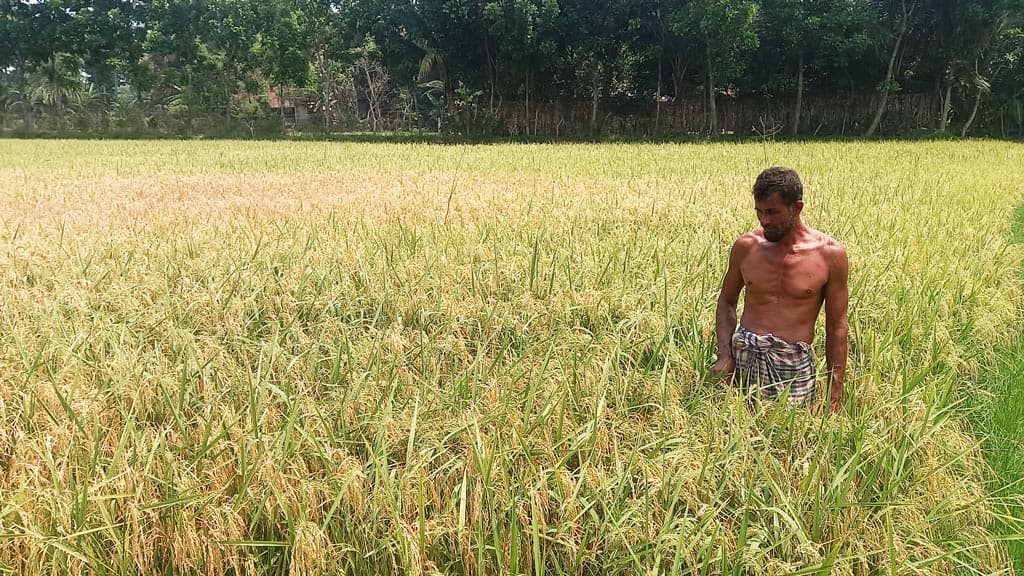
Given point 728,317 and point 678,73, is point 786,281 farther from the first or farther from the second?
point 678,73

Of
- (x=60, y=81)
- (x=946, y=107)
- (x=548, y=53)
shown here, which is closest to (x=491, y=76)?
(x=548, y=53)

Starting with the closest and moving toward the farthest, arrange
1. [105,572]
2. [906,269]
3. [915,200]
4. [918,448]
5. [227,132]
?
1. [105,572]
2. [918,448]
3. [906,269]
4. [915,200]
5. [227,132]

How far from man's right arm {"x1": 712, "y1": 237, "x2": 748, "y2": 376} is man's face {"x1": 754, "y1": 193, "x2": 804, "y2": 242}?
196mm

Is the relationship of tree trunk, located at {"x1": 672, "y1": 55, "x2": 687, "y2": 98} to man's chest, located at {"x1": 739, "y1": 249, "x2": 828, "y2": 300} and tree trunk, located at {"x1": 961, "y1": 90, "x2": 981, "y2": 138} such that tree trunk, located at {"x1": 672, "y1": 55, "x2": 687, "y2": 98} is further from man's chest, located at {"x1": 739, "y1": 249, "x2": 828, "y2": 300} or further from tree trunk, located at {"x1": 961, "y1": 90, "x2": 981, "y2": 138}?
man's chest, located at {"x1": 739, "y1": 249, "x2": 828, "y2": 300}

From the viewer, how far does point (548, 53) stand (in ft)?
67.8

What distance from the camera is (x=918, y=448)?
5.85ft

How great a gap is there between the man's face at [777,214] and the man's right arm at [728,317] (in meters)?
0.20

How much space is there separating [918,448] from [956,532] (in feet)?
0.85

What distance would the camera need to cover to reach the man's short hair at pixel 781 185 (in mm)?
1747

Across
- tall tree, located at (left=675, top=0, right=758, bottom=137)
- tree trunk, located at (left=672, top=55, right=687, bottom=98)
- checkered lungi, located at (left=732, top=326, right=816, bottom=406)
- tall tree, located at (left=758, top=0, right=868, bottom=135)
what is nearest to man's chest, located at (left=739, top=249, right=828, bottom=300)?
checkered lungi, located at (left=732, top=326, right=816, bottom=406)

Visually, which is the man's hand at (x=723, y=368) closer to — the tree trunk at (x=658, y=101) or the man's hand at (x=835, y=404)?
the man's hand at (x=835, y=404)

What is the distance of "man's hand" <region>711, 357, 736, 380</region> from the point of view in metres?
2.08

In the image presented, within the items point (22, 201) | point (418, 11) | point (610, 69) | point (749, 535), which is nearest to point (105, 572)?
point (749, 535)

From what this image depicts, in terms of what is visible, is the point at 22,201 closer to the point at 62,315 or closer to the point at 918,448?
the point at 62,315
